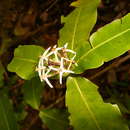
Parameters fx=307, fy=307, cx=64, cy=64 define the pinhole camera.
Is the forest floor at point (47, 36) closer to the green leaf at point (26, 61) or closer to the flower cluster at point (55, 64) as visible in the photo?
the green leaf at point (26, 61)

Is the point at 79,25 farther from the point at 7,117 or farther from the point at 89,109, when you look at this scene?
the point at 7,117

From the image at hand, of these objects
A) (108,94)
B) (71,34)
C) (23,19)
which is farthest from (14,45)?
(71,34)

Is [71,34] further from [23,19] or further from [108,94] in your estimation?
[23,19]

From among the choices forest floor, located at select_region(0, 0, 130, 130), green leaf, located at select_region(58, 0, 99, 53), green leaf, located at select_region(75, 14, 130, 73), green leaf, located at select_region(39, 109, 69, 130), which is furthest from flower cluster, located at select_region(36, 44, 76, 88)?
forest floor, located at select_region(0, 0, 130, 130)

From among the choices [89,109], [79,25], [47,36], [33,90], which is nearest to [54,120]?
[33,90]

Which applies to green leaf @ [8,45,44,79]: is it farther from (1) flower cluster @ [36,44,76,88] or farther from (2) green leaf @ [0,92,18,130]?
(2) green leaf @ [0,92,18,130]

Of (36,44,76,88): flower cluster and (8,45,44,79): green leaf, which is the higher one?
(36,44,76,88): flower cluster
